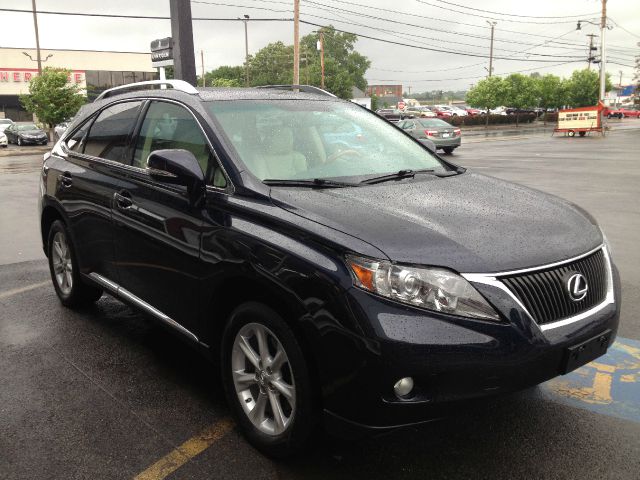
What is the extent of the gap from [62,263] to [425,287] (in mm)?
3703

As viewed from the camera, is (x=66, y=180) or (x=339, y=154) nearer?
(x=339, y=154)

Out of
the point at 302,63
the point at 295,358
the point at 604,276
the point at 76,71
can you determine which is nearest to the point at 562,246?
the point at 604,276

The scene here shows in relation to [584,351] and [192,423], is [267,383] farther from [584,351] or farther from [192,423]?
[584,351]

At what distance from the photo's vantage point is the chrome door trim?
3413mm

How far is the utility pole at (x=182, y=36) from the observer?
12273 millimetres

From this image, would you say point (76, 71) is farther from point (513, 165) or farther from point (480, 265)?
point (480, 265)

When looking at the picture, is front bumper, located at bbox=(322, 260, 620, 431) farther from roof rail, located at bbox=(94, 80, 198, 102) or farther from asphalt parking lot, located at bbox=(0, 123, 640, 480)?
roof rail, located at bbox=(94, 80, 198, 102)

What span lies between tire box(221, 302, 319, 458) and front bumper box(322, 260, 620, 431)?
204mm

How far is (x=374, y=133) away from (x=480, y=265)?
187cm

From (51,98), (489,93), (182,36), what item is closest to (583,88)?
(489,93)

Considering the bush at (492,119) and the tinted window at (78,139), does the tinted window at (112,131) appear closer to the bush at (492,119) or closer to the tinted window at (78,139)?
the tinted window at (78,139)

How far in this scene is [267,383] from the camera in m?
2.86

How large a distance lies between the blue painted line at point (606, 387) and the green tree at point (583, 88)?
7399cm

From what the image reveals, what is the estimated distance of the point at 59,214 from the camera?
4996mm
